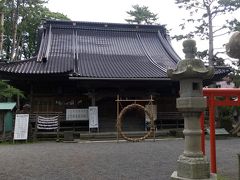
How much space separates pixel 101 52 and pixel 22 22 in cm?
1504

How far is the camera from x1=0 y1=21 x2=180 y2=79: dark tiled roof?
17.3m

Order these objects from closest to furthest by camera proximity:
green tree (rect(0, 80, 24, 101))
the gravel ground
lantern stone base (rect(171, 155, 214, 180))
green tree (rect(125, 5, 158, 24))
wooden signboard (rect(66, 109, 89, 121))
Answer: lantern stone base (rect(171, 155, 214, 180))
the gravel ground
wooden signboard (rect(66, 109, 89, 121))
green tree (rect(0, 80, 24, 101))
green tree (rect(125, 5, 158, 24))

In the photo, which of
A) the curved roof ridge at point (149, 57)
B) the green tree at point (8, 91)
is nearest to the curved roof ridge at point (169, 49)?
the curved roof ridge at point (149, 57)

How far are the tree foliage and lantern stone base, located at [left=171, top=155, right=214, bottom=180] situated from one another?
22.6 m

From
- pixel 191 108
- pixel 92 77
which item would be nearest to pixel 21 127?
pixel 92 77

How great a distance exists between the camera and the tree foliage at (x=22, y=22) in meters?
27.7

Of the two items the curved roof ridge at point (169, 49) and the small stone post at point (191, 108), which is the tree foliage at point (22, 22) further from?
the small stone post at point (191, 108)

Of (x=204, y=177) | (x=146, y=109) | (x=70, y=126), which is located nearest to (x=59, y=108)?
(x=70, y=126)

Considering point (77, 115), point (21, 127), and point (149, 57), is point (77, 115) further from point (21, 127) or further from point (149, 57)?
point (149, 57)

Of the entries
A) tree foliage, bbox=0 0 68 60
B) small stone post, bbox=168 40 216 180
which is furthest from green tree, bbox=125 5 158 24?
small stone post, bbox=168 40 216 180

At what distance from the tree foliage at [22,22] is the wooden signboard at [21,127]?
12054 mm

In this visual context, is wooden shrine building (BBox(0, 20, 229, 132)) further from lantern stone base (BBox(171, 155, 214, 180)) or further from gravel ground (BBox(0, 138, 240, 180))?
lantern stone base (BBox(171, 155, 214, 180))

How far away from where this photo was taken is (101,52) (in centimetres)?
2103

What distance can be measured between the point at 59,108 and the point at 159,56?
7.79m
